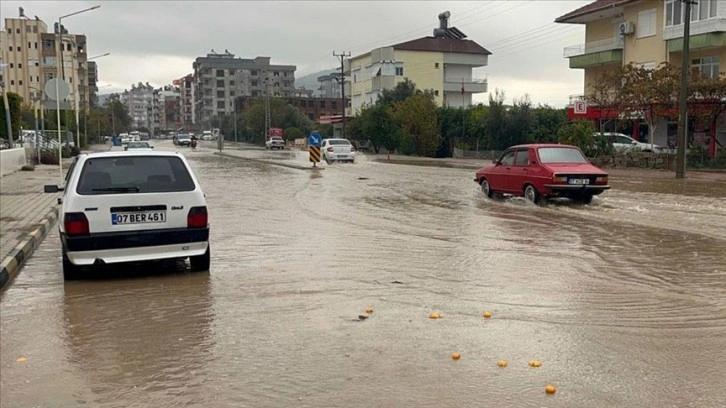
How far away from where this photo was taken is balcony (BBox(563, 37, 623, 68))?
155 feet

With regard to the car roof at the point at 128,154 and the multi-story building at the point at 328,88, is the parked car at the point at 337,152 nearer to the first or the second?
the car roof at the point at 128,154

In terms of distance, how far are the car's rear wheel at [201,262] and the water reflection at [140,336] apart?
224mm

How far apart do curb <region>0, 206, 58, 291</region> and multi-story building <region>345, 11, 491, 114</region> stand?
227 feet

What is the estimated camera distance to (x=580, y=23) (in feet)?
170

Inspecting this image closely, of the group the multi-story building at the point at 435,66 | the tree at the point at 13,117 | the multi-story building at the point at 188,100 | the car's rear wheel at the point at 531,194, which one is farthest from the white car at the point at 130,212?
the multi-story building at the point at 188,100

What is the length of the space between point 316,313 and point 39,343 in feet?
8.11

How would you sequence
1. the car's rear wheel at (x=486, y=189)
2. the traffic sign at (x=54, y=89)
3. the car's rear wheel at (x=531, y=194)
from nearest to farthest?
the car's rear wheel at (x=531, y=194), the car's rear wheel at (x=486, y=189), the traffic sign at (x=54, y=89)

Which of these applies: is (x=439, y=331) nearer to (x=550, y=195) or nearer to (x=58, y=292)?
(x=58, y=292)

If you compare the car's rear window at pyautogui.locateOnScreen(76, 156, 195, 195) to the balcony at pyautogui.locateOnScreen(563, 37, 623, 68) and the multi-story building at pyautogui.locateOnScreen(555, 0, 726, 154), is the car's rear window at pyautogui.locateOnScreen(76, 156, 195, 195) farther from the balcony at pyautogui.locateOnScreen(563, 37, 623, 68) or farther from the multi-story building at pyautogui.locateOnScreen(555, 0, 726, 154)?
the balcony at pyautogui.locateOnScreen(563, 37, 623, 68)

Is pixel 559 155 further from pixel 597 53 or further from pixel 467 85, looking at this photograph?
pixel 467 85

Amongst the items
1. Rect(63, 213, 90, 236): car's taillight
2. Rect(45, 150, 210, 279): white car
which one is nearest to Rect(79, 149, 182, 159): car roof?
Rect(45, 150, 210, 279): white car

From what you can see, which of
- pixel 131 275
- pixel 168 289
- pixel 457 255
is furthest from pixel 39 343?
pixel 457 255

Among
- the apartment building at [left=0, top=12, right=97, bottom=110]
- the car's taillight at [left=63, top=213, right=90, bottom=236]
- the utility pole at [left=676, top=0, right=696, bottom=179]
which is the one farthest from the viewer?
the apartment building at [left=0, top=12, right=97, bottom=110]

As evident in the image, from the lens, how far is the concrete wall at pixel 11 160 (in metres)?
26.4
